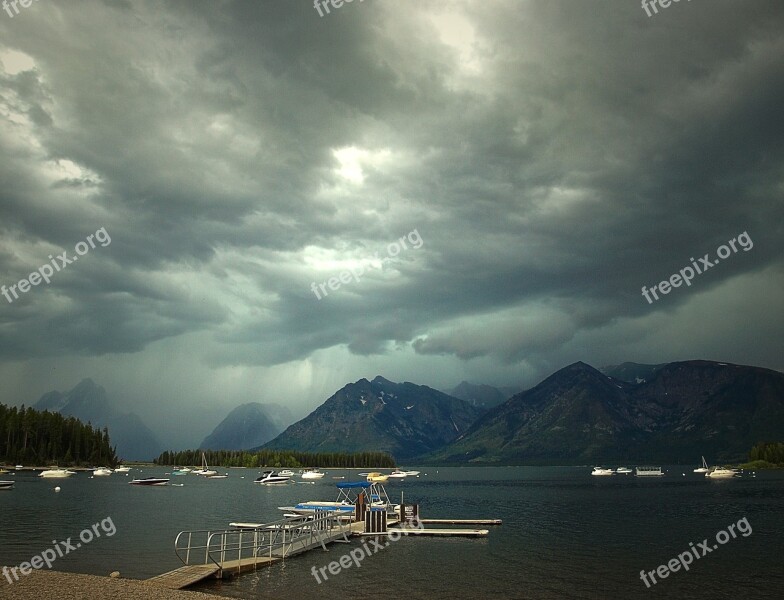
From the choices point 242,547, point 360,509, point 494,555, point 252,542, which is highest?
point 242,547

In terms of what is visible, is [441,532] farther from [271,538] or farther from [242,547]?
[242,547]


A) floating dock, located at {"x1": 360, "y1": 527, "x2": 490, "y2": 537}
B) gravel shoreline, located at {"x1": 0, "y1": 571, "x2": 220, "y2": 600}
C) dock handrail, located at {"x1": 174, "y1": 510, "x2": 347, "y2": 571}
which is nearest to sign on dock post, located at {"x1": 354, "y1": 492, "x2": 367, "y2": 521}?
dock handrail, located at {"x1": 174, "y1": 510, "x2": 347, "y2": 571}

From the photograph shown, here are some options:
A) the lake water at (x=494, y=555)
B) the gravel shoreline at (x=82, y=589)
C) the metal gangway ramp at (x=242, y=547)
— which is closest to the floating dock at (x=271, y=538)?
the metal gangway ramp at (x=242, y=547)

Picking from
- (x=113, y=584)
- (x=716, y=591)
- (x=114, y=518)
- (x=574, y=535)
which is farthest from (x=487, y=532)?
(x=114, y=518)

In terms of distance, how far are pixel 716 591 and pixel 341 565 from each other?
94.0ft

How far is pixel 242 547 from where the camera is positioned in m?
48.9

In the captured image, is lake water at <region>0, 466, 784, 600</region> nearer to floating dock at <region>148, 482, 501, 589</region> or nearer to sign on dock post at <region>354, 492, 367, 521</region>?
floating dock at <region>148, 482, 501, 589</region>

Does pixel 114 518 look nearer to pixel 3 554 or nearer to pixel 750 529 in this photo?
pixel 3 554

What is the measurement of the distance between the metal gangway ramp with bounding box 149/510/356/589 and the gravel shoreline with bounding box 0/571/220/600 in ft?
10.6

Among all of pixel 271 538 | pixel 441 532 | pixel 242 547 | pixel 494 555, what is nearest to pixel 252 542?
pixel 242 547

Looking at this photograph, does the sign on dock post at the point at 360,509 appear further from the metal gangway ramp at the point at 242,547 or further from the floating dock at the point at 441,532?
the floating dock at the point at 441,532

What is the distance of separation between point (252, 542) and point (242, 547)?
730 cm

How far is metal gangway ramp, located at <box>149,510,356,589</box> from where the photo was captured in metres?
40.0

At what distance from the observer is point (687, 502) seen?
120 metres
